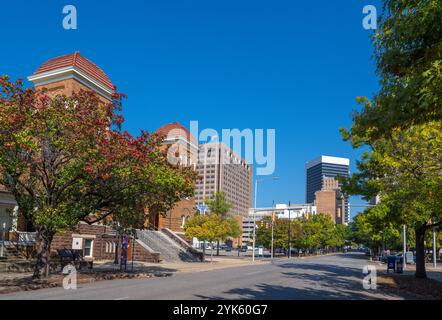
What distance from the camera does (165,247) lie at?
42.3 meters

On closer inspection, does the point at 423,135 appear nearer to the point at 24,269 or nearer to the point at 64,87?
the point at 24,269

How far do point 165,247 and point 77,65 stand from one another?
18.7m

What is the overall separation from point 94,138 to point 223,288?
868cm

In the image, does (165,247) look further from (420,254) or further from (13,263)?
(420,254)

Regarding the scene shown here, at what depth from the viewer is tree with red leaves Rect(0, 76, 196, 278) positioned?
18641mm

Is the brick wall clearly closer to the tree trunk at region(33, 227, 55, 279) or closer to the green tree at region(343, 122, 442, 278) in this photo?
the tree trunk at region(33, 227, 55, 279)

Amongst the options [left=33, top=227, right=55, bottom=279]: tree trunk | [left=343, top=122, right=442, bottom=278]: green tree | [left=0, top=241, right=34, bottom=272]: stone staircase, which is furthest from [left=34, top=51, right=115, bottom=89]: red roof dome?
[left=343, top=122, right=442, bottom=278]: green tree

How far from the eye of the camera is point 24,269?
24.0 m

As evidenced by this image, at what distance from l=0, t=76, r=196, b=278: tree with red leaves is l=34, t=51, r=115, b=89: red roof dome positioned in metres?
19.8

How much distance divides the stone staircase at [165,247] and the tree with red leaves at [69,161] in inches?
728

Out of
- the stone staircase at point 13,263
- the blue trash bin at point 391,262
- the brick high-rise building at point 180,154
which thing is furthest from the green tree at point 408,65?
the brick high-rise building at point 180,154

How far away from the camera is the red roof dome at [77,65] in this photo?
131ft

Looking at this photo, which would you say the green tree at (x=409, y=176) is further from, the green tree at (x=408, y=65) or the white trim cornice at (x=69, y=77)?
the white trim cornice at (x=69, y=77)

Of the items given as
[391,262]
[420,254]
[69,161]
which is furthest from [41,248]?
[391,262]
